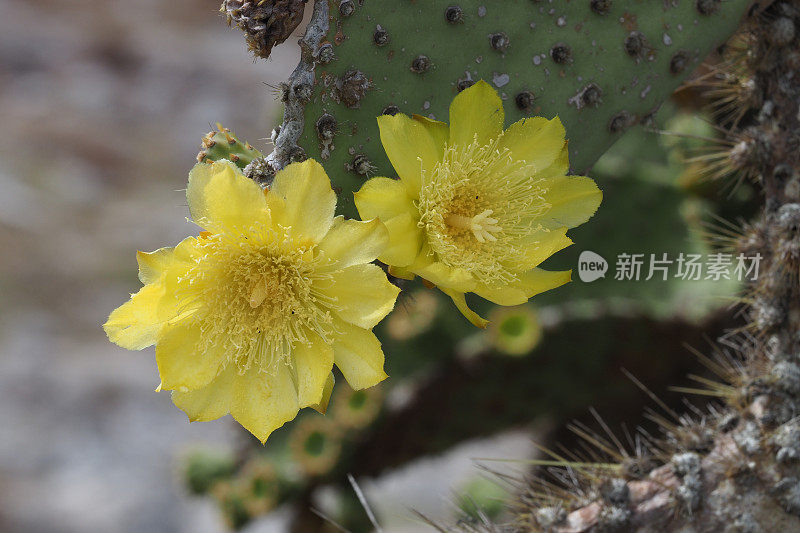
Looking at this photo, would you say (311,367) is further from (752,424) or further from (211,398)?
(752,424)

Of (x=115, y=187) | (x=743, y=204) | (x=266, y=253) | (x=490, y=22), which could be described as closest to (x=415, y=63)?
(x=490, y=22)

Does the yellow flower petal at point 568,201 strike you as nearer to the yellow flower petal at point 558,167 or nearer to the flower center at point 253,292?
the yellow flower petal at point 558,167

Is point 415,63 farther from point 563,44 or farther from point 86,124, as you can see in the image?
point 86,124

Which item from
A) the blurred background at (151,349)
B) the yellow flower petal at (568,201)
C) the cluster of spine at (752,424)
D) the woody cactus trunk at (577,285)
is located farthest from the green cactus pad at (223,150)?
the cluster of spine at (752,424)

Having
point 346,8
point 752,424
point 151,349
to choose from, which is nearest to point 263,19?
point 346,8

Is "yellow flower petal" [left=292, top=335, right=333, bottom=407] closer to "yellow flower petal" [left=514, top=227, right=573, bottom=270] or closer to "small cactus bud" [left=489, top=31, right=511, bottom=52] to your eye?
"yellow flower petal" [left=514, top=227, right=573, bottom=270]

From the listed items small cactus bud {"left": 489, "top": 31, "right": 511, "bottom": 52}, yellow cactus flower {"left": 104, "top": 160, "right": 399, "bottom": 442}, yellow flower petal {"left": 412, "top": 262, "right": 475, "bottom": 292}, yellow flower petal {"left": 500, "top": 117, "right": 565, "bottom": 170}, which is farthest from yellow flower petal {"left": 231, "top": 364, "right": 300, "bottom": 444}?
small cactus bud {"left": 489, "top": 31, "right": 511, "bottom": 52}
